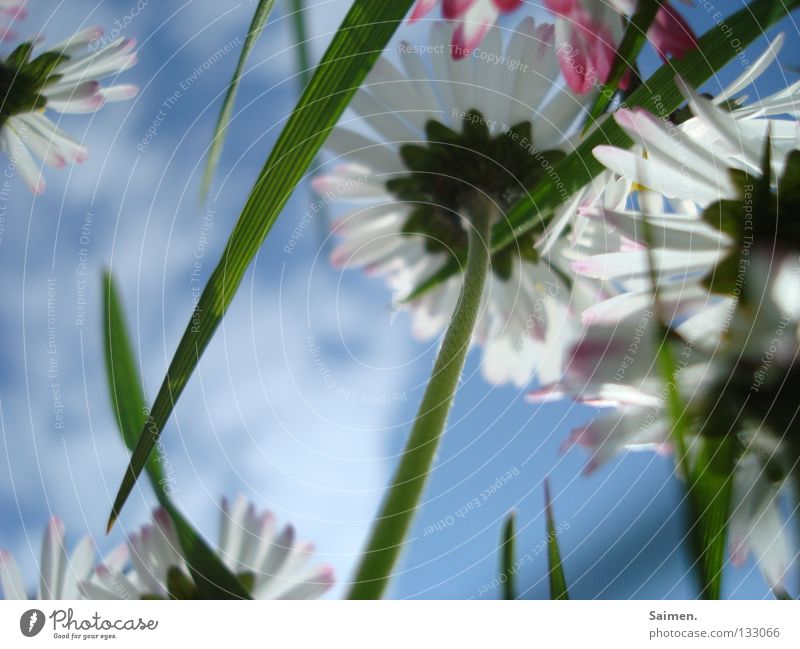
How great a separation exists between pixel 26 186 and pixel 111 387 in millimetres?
144

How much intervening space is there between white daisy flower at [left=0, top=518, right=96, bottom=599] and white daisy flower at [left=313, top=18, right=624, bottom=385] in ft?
0.77

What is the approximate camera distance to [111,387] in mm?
401

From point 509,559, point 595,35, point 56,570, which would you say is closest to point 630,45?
point 595,35

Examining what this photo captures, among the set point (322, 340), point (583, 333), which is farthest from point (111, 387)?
point (583, 333)

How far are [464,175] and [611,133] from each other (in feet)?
0.27

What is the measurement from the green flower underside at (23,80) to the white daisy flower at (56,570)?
0.82 ft

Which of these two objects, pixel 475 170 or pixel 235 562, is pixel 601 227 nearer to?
pixel 475 170

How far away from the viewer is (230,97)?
43 cm

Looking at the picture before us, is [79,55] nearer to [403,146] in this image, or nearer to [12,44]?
[12,44]

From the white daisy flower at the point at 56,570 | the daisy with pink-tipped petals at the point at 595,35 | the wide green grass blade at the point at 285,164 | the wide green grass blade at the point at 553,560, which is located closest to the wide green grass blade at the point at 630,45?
the daisy with pink-tipped petals at the point at 595,35

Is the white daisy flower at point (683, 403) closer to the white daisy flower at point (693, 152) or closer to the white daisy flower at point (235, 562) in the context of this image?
the white daisy flower at point (693, 152)

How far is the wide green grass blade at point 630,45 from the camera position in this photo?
0.37 metres

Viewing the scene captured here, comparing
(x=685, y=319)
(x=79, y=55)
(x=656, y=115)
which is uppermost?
(x=79, y=55)

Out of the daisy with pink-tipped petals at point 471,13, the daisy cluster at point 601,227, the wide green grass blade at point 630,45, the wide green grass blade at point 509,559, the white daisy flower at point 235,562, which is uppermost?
the daisy with pink-tipped petals at point 471,13
